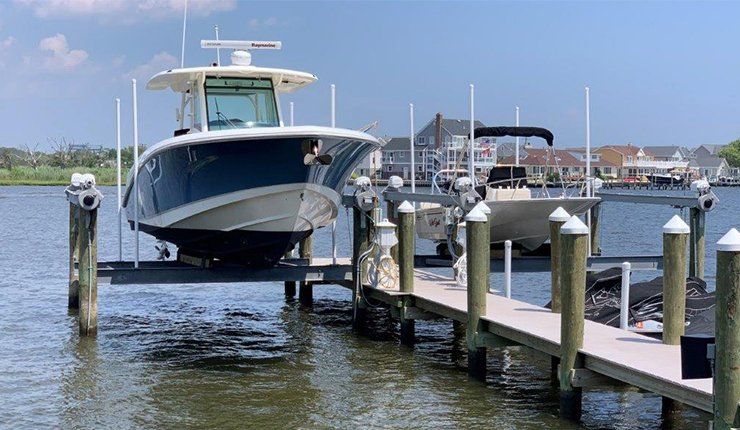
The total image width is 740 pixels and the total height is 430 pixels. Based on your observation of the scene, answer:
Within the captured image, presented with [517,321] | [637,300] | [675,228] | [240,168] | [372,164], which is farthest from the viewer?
[372,164]

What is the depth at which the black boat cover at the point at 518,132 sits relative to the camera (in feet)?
65.7

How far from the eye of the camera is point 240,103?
16594 mm

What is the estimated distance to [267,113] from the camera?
16.8 metres

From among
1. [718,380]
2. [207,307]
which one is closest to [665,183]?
[207,307]

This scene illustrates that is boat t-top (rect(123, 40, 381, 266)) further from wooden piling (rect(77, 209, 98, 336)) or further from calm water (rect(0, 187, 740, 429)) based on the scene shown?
calm water (rect(0, 187, 740, 429))

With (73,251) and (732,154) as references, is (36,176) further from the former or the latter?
(73,251)

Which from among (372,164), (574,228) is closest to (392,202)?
(372,164)

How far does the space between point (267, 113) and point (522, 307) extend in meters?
5.68

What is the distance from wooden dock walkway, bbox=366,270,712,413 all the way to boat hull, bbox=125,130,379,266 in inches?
71.1

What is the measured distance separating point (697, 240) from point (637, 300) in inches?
103

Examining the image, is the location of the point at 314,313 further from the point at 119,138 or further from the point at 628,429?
the point at 628,429

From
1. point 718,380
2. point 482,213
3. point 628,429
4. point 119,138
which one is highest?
point 119,138

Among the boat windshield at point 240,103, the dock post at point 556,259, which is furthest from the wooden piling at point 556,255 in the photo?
the boat windshield at point 240,103

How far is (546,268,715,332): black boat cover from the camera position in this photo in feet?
44.1
